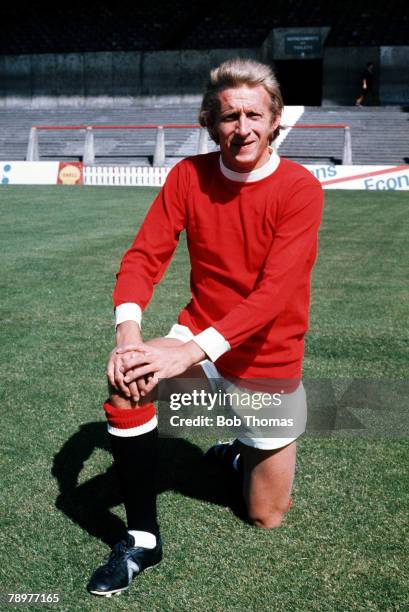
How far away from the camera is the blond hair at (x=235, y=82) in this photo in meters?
3.08

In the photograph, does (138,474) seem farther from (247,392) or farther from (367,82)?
(367,82)

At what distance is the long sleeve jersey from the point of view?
124 inches

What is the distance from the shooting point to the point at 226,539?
3.29 m

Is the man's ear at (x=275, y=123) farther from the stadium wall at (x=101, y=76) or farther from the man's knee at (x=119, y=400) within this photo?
the stadium wall at (x=101, y=76)

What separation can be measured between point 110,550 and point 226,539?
48cm

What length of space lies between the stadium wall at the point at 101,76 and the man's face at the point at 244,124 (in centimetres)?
3373

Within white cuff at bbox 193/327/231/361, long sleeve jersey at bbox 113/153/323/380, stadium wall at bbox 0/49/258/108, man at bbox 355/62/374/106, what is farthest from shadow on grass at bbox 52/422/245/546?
stadium wall at bbox 0/49/258/108

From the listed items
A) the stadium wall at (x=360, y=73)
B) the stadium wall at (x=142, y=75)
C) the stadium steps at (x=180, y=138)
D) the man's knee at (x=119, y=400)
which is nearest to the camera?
the man's knee at (x=119, y=400)

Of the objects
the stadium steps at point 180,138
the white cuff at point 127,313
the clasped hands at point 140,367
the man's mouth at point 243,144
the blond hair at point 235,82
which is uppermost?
the blond hair at point 235,82

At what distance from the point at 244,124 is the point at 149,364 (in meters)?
1.03

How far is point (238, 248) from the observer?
328 cm

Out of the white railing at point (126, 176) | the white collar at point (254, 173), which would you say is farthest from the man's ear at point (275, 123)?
the white railing at point (126, 176)

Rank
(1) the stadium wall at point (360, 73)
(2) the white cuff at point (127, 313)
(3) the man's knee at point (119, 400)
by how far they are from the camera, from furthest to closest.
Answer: (1) the stadium wall at point (360, 73) < (2) the white cuff at point (127, 313) < (3) the man's knee at point (119, 400)

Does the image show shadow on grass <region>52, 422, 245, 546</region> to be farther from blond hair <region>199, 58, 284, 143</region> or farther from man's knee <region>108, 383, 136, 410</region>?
blond hair <region>199, 58, 284, 143</region>
